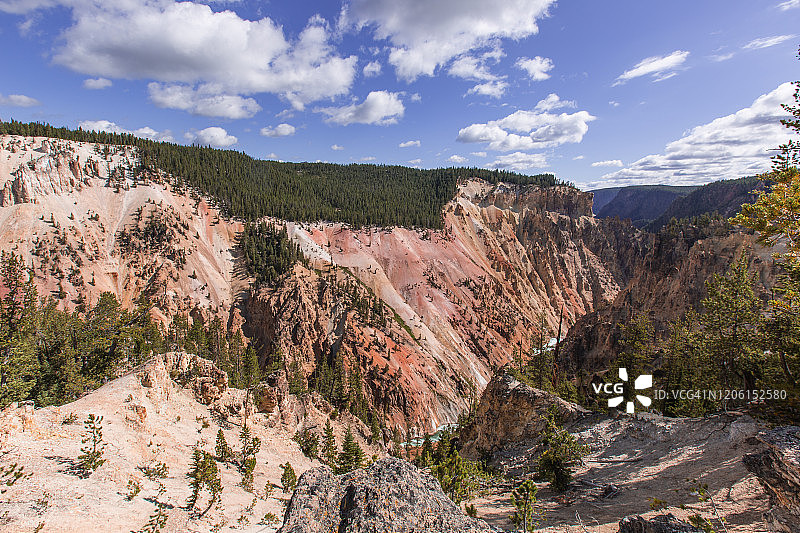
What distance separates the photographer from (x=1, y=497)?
980 centimetres

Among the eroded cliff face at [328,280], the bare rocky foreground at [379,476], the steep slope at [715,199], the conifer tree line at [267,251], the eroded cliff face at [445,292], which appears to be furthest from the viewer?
the steep slope at [715,199]

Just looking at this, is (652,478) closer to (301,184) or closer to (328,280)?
(328,280)

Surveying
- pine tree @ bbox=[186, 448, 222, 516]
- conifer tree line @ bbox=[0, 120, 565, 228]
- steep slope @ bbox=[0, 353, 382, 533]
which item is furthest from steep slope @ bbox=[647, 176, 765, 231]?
pine tree @ bbox=[186, 448, 222, 516]

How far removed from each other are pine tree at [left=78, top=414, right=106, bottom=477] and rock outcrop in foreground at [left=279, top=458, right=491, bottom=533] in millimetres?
9045

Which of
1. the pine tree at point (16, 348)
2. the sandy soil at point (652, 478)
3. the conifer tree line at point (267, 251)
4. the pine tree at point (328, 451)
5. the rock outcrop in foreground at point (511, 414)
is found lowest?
the pine tree at point (328, 451)

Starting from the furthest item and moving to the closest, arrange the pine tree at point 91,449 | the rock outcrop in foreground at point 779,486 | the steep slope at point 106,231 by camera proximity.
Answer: the steep slope at point 106,231 → the pine tree at point 91,449 → the rock outcrop in foreground at point 779,486

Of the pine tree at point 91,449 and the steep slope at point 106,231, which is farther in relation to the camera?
the steep slope at point 106,231

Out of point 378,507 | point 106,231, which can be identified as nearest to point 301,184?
point 106,231

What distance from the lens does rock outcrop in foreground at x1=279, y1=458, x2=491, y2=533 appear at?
738cm

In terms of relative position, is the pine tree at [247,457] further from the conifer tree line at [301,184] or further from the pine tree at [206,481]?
the conifer tree line at [301,184]

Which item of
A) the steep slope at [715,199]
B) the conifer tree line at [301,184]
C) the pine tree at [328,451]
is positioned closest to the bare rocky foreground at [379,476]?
the pine tree at [328,451]

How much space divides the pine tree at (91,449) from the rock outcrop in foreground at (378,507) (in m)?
9.05

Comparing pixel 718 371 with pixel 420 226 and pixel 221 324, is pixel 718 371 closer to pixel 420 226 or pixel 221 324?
pixel 221 324

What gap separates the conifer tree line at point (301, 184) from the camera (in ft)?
281
